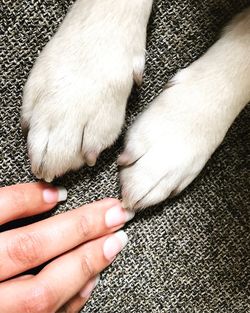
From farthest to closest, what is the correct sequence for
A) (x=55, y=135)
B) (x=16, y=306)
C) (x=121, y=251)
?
(x=121, y=251)
(x=16, y=306)
(x=55, y=135)

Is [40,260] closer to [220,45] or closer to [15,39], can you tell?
[15,39]

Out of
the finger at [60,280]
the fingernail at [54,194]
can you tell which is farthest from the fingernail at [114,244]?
the fingernail at [54,194]

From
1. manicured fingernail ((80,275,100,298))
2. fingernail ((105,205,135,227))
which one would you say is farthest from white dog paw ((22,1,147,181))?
manicured fingernail ((80,275,100,298))

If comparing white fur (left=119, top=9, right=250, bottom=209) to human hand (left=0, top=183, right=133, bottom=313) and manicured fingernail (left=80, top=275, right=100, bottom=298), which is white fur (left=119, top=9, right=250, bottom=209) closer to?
human hand (left=0, top=183, right=133, bottom=313)

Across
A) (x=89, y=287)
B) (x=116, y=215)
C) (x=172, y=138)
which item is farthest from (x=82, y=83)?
(x=89, y=287)

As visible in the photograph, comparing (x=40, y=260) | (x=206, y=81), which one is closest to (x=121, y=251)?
(x=40, y=260)

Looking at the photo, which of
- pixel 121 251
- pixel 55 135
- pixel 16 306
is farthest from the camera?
pixel 121 251

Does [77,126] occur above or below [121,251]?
above
